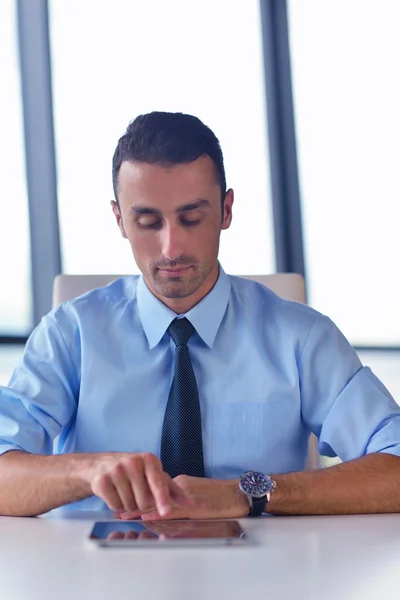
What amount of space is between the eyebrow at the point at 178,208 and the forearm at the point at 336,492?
53 cm

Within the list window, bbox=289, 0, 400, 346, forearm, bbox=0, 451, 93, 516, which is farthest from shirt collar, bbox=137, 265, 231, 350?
window, bbox=289, 0, 400, 346

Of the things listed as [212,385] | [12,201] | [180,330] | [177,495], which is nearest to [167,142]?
[180,330]

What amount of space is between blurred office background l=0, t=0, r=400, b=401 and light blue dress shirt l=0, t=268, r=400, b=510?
80.0 inches

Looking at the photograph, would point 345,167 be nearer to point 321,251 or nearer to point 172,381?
point 321,251

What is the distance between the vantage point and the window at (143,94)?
3938 millimetres

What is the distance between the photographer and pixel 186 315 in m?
1.77

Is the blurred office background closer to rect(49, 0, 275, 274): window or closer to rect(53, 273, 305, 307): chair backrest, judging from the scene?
rect(49, 0, 275, 274): window

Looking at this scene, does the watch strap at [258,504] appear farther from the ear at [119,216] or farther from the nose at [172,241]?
the ear at [119,216]

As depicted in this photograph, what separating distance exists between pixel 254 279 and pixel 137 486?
84 centimetres

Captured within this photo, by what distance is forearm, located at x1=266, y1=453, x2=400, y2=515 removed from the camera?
1446 mm

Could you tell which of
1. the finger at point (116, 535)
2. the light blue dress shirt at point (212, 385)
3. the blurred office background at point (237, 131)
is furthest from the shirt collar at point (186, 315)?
the blurred office background at point (237, 131)

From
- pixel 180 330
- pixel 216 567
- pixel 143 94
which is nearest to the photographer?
pixel 216 567

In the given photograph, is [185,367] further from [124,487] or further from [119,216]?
[124,487]

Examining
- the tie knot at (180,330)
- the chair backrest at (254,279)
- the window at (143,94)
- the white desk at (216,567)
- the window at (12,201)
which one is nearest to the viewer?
the white desk at (216,567)
